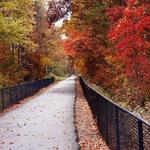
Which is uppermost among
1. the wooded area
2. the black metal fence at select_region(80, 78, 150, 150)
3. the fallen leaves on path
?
the wooded area

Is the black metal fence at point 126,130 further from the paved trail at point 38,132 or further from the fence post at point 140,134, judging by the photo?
the paved trail at point 38,132

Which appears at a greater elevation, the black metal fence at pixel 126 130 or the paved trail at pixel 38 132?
the black metal fence at pixel 126 130

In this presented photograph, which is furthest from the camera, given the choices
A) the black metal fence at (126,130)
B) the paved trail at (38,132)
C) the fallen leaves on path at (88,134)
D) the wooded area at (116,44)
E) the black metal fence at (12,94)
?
the black metal fence at (12,94)

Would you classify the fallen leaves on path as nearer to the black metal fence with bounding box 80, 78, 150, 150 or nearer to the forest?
the black metal fence with bounding box 80, 78, 150, 150

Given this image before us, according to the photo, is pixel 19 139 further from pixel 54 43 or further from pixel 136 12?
pixel 54 43

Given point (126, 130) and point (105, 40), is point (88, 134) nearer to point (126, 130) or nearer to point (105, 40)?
point (126, 130)

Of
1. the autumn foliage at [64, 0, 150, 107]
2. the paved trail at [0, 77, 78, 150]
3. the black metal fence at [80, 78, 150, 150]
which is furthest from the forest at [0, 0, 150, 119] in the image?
the black metal fence at [80, 78, 150, 150]

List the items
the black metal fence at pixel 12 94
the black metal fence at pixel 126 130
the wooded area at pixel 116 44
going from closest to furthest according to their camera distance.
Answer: the black metal fence at pixel 126 130 → the wooded area at pixel 116 44 → the black metal fence at pixel 12 94

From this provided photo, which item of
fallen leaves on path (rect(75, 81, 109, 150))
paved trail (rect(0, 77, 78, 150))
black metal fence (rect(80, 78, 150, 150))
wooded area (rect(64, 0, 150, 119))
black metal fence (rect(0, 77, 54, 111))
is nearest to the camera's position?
black metal fence (rect(80, 78, 150, 150))

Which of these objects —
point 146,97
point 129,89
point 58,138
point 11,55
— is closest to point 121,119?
point 58,138

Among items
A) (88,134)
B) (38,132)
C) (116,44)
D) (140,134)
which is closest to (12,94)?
(116,44)

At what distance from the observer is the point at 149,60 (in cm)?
1872

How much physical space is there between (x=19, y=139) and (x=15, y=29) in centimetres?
1520

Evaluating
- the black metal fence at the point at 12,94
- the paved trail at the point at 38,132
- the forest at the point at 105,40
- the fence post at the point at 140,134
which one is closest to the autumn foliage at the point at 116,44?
the forest at the point at 105,40
